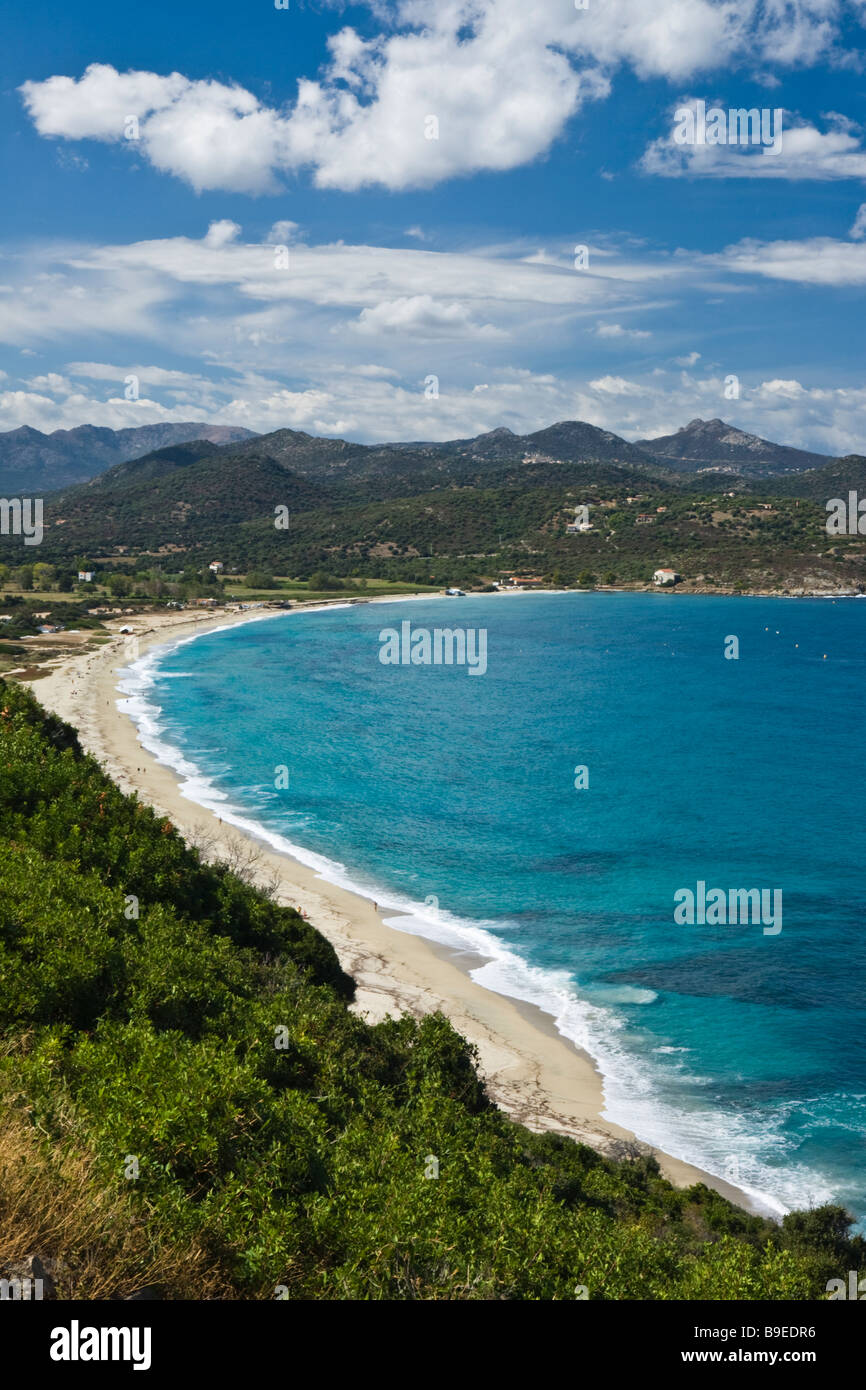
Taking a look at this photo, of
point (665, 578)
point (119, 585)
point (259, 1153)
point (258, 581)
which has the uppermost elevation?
point (665, 578)

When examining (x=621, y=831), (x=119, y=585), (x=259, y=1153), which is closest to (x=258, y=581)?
(x=119, y=585)

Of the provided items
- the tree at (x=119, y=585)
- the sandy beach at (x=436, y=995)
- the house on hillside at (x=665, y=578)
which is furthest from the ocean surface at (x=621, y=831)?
the house on hillside at (x=665, y=578)

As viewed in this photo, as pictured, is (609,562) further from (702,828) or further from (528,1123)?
(528,1123)

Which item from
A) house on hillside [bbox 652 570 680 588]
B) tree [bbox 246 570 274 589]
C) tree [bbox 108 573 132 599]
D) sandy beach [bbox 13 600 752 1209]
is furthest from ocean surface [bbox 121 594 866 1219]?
house on hillside [bbox 652 570 680 588]

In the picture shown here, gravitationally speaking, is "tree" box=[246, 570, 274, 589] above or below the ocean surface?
above

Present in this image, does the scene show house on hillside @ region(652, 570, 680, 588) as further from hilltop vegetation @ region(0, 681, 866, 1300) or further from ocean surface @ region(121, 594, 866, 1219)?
hilltop vegetation @ region(0, 681, 866, 1300)

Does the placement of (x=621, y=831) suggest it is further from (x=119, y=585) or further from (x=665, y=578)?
(x=665, y=578)
